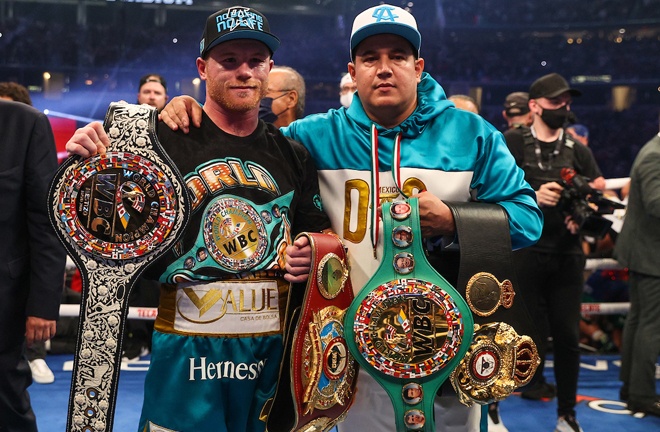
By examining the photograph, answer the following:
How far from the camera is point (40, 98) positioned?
1189cm

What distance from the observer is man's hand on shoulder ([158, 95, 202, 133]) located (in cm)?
191

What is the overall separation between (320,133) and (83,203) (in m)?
0.69

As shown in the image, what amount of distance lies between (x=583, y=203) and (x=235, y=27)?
2443mm

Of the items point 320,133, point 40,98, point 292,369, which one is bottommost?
point 292,369

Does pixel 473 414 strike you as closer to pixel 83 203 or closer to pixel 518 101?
pixel 83 203

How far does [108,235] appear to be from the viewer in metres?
1.81

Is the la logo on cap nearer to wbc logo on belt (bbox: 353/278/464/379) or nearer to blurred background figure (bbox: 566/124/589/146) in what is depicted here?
wbc logo on belt (bbox: 353/278/464/379)

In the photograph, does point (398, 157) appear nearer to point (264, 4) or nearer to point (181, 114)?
point (181, 114)

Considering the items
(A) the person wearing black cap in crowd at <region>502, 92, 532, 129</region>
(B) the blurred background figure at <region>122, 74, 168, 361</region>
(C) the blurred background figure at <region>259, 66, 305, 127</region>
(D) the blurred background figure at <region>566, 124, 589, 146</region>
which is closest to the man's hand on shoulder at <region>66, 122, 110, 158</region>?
(C) the blurred background figure at <region>259, 66, 305, 127</region>

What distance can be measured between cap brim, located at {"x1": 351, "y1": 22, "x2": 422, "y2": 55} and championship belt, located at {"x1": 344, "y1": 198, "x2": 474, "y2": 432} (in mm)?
523

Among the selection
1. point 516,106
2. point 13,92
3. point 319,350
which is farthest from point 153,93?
point 319,350

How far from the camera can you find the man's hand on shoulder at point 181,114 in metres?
1.91

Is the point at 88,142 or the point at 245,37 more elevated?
the point at 245,37

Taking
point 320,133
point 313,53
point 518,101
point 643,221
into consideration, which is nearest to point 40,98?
point 313,53
